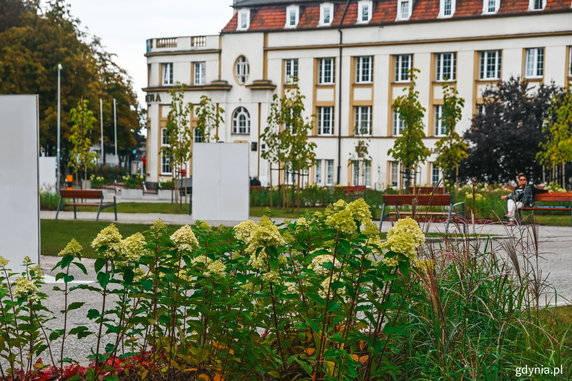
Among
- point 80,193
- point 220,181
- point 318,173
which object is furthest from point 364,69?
point 220,181

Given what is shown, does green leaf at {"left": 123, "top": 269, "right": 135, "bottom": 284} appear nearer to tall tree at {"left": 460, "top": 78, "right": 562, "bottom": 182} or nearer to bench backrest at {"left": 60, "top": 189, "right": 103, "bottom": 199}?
bench backrest at {"left": 60, "top": 189, "right": 103, "bottom": 199}

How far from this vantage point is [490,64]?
4816 centimetres

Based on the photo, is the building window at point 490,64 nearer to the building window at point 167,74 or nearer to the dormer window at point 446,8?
the dormer window at point 446,8

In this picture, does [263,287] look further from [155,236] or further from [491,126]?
[491,126]

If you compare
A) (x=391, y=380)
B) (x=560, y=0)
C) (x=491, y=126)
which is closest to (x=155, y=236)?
(x=391, y=380)

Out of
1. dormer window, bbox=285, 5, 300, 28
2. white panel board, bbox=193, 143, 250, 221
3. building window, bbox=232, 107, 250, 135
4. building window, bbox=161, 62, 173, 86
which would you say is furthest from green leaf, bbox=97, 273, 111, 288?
building window, bbox=161, 62, 173, 86

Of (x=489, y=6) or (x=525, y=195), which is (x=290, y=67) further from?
(x=525, y=195)

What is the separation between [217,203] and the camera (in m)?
17.4

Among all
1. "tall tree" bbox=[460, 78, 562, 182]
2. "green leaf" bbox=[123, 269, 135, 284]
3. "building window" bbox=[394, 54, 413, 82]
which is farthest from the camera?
"building window" bbox=[394, 54, 413, 82]

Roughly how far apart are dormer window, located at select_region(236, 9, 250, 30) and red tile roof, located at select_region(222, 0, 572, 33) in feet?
0.92

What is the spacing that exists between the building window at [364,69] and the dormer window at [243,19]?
341 inches

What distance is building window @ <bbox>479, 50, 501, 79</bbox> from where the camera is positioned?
157 feet

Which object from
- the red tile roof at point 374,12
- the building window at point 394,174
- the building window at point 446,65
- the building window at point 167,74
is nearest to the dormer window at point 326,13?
the red tile roof at point 374,12

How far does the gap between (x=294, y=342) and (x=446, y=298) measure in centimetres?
97
